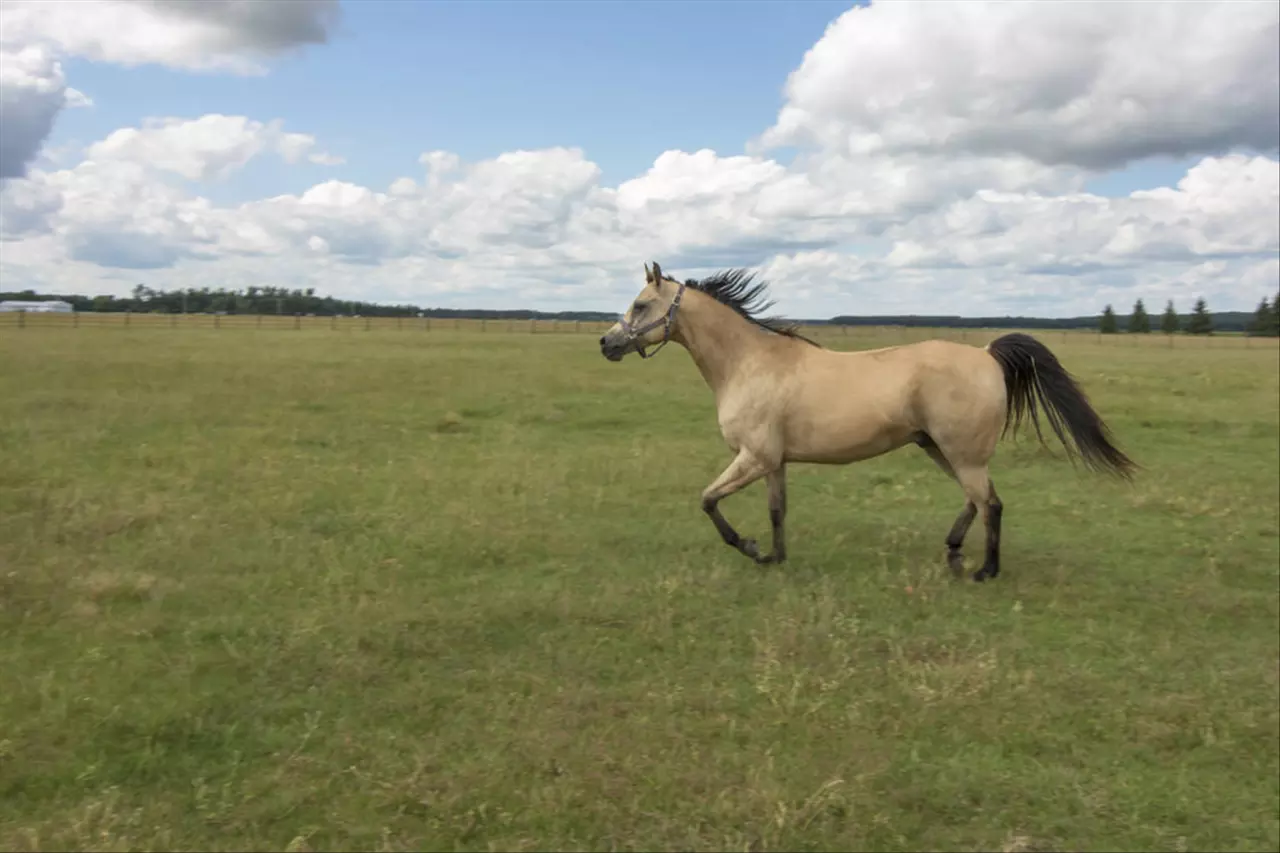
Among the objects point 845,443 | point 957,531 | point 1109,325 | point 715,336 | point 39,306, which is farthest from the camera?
point 1109,325

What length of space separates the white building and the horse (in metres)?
4.17

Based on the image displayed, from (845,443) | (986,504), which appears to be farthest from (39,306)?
(986,504)

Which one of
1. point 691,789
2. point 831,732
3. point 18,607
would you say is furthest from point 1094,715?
point 18,607

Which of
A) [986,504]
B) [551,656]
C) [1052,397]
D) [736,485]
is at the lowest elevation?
[551,656]

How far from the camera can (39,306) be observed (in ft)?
12.4

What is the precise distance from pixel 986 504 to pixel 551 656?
4.00 meters

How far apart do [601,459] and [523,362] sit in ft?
36.6

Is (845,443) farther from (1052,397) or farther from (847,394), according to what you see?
(1052,397)

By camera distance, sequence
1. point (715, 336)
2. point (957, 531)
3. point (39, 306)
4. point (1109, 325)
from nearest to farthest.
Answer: point (39, 306) → point (715, 336) → point (957, 531) → point (1109, 325)

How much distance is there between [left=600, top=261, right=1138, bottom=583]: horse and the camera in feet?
24.4

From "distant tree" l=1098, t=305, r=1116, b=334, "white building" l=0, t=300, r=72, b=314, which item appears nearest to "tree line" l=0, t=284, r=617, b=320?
"white building" l=0, t=300, r=72, b=314

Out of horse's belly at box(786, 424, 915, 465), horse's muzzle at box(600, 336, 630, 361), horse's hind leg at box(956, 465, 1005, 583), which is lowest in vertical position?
horse's hind leg at box(956, 465, 1005, 583)

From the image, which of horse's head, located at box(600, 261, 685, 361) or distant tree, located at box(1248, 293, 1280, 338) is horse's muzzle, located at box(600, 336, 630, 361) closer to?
horse's head, located at box(600, 261, 685, 361)

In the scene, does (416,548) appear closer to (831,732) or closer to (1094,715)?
(831,732)
